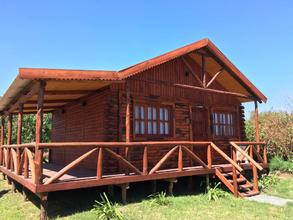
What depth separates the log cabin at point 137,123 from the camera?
754cm

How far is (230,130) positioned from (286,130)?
456 centimetres

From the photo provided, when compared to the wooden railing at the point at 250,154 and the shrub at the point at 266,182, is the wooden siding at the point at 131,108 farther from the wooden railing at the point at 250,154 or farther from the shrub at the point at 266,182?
the shrub at the point at 266,182

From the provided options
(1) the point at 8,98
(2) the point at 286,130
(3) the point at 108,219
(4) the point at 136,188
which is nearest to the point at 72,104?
(1) the point at 8,98

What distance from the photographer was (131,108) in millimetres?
10078

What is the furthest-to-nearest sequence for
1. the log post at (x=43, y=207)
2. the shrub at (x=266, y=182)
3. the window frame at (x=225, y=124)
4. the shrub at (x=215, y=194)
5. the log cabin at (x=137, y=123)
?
the window frame at (x=225, y=124)
the shrub at (x=266, y=182)
the shrub at (x=215, y=194)
the log cabin at (x=137, y=123)
the log post at (x=43, y=207)

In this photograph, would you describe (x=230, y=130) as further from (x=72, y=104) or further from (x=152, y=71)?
(x=72, y=104)

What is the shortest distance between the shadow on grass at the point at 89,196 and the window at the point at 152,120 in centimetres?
188

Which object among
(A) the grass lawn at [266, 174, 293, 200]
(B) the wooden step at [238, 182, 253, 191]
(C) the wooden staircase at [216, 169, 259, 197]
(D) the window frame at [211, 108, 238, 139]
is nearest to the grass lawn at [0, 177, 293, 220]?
(C) the wooden staircase at [216, 169, 259, 197]

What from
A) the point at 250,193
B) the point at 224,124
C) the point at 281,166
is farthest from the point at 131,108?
the point at 281,166

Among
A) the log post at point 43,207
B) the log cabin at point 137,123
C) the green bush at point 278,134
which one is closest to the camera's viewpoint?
the log post at point 43,207

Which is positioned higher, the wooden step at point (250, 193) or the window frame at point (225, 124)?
the window frame at point (225, 124)

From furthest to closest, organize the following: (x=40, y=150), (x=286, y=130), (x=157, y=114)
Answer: (x=286, y=130) → (x=157, y=114) → (x=40, y=150)

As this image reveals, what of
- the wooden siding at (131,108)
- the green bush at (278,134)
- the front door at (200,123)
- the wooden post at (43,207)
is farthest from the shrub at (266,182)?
the wooden post at (43,207)

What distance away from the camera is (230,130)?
13.6 metres
